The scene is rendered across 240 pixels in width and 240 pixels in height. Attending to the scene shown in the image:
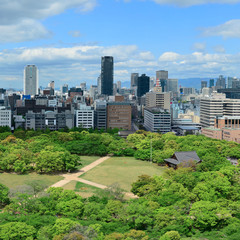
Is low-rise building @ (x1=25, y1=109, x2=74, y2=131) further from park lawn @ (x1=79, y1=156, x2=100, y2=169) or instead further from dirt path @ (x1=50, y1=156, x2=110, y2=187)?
dirt path @ (x1=50, y1=156, x2=110, y2=187)

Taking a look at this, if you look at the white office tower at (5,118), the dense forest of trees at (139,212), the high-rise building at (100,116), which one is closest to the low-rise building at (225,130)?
the high-rise building at (100,116)

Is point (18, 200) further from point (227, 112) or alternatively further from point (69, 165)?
point (227, 112)

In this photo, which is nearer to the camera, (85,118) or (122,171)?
(122,171)

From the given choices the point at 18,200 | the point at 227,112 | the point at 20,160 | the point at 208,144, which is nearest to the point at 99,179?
the point at 20,160

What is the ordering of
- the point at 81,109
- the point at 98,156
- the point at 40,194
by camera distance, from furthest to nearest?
the point at 81,109
the point at 98,156
the point at 40,194

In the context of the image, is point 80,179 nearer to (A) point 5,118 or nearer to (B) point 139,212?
(B) point 139,212

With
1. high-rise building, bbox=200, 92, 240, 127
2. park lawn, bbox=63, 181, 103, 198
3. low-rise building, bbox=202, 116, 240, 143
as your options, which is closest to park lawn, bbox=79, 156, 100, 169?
park lawn, bbox=63, 181, 103, 198

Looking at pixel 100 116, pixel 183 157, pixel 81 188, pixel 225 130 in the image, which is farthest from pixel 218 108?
pixel 81 188
